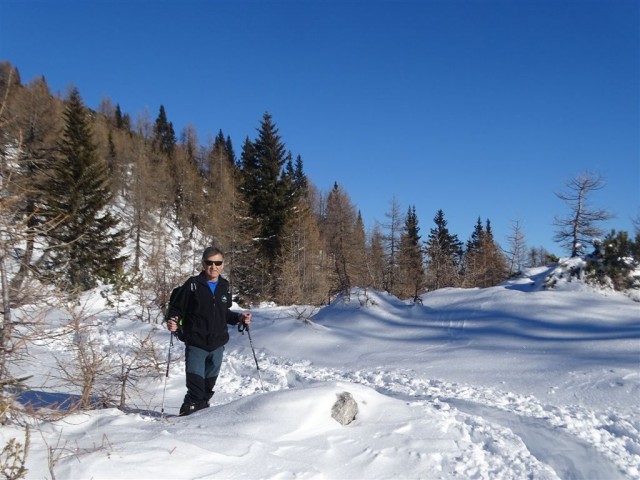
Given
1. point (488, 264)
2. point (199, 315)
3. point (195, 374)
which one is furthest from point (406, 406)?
point (488, 264)

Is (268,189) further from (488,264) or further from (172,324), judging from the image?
(172,324)

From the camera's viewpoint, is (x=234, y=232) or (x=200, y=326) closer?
(x=200, y=326)

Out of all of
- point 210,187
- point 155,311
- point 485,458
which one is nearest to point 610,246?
point 485,458

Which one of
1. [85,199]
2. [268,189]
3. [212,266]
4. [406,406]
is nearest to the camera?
[406,406]

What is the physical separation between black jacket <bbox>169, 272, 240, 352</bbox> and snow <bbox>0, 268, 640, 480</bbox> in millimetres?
857

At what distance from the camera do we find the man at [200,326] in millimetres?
4879

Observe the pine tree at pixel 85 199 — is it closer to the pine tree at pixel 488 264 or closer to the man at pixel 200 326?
the man at pixel 200 326

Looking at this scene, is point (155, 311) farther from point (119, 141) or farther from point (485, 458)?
point (119, 141)

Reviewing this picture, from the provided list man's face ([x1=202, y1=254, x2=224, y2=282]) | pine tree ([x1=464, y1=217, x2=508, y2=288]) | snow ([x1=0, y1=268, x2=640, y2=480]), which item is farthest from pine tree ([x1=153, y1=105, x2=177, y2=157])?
man's face ([x1=202, y1=254, x2=224, y2=282])

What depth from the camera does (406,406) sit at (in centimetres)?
486

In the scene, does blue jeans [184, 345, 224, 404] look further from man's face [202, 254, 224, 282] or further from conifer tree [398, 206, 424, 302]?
conifer tree [398, 206, 424, 302]

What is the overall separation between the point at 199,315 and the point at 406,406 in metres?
2.67

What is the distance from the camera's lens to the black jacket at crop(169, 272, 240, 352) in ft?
16.0

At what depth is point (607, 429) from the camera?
4562 mm
